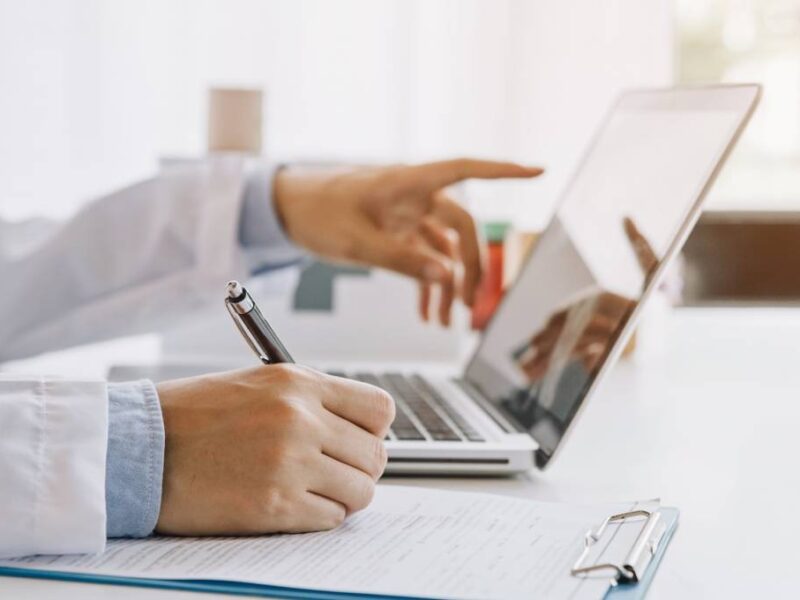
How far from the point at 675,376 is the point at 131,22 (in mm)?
1306

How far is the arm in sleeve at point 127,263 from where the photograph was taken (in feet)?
4.08

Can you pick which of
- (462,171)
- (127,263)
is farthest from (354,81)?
(462,171)

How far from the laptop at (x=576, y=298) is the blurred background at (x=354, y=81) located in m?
0.98

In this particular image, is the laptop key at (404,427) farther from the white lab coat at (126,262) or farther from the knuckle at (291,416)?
the white lab coat at (126,262)

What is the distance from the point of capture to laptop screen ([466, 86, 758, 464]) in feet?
Result: 2.59

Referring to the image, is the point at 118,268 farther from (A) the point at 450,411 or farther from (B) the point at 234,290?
(B) the point at 234,290

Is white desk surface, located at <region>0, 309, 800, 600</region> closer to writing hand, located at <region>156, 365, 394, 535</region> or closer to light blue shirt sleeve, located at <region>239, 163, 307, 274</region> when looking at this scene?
writing hand, located at <region>156, 365, 394, 535</region>

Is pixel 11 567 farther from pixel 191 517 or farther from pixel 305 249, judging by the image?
pixel 305 249

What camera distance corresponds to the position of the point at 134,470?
0.58m

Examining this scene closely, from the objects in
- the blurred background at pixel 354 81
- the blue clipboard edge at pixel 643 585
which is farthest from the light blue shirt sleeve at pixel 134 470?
the blurred background at pixel 354 81

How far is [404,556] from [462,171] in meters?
0.59

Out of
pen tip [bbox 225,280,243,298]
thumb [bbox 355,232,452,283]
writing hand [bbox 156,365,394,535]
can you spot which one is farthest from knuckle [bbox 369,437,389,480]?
thumb [bbox 355,232,452,283]

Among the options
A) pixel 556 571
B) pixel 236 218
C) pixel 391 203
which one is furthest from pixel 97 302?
pixel 556 571

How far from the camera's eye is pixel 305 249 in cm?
124
